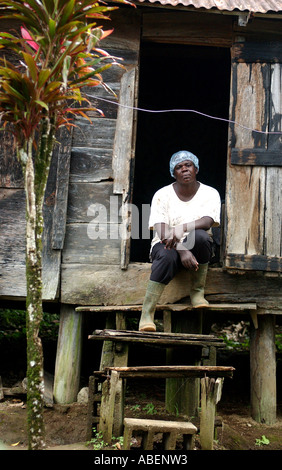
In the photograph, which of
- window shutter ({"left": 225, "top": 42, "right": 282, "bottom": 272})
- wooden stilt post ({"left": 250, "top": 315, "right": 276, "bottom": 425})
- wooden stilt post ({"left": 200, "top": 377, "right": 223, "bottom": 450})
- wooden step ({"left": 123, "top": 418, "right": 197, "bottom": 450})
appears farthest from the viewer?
wooden stilt post ({"left": 250, "top": 315, "right": 276, "bottom": 425})

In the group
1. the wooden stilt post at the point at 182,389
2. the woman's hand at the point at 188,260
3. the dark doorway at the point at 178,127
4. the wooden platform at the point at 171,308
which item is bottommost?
the wooden stilt post at the point at 182,389

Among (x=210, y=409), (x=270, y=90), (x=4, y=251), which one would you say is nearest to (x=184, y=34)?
(x=270, y=90)

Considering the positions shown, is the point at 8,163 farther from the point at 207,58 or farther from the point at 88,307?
the point at 207,58

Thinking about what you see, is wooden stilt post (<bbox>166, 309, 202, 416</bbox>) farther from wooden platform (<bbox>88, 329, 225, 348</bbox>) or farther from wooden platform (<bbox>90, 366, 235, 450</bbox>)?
wooden platform (<bbox>90, 366, 235, 450</bbox>)

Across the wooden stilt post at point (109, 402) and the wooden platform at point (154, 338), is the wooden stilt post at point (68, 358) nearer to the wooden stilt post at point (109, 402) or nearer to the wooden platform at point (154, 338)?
the wooden platform at point (154, 338)

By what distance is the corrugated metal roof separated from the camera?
16.0ft

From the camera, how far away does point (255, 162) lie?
16.5 ft

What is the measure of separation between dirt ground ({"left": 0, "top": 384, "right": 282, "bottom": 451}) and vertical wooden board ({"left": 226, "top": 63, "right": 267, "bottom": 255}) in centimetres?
166

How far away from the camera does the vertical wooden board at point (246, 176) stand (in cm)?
500

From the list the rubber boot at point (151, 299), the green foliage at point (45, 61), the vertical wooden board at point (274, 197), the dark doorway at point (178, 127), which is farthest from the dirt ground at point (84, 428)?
the dark doorway at point (178, 127)

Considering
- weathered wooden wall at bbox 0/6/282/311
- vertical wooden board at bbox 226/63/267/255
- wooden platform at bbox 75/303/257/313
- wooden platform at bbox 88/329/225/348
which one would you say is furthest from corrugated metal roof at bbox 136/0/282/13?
wooden platform at bbox 88/329/225/348

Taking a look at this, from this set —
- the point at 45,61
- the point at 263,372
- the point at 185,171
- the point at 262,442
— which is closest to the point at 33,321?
the point at 45,61

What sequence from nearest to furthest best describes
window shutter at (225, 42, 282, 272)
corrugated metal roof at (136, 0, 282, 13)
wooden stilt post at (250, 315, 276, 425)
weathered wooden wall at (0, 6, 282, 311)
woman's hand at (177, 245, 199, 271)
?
woman's hand at (177, 245, 199, 271) < corrugated metal roof at (136, 0, 282, 13) < window shutter at (225, 42, 282, 272) < weathered wooden wall at (0, 6, 282, 311) < wooden stilt post at (250, 315, 276, 425)

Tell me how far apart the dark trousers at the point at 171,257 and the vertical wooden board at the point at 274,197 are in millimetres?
616
